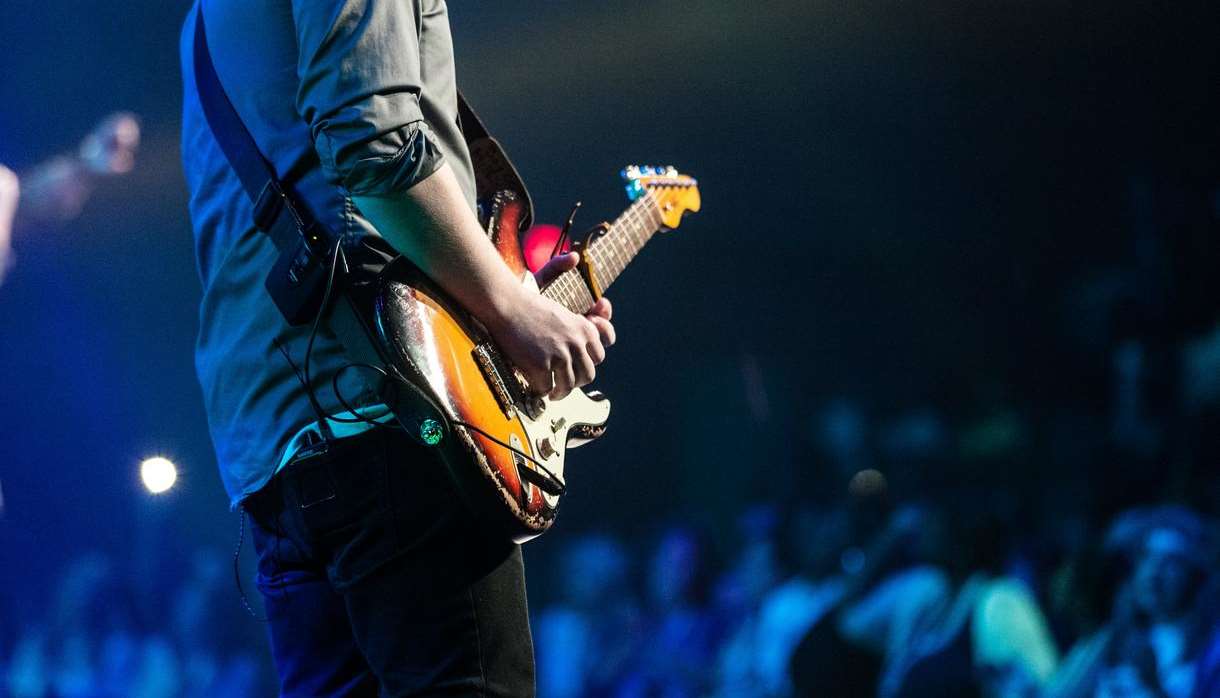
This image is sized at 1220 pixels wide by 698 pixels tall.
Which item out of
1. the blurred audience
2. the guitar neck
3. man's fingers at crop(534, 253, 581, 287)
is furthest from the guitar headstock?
the blurred audience

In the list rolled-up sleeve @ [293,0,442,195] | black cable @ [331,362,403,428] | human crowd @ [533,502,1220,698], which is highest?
rolled-up sleeve @ [293,0,442,195]

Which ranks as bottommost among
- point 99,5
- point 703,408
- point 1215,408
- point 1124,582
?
point 1124,582

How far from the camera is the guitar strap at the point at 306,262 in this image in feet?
2.61

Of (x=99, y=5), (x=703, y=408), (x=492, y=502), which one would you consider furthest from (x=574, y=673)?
(x=99, y=5)

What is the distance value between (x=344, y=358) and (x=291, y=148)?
0.20m

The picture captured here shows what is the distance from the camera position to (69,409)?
278cm

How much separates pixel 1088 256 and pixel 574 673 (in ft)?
5.74

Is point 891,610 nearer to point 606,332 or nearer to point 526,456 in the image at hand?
point 606,332

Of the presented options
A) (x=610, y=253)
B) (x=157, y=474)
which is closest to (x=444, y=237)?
(x=610, y=253)

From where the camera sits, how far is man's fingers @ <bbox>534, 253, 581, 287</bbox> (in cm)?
116

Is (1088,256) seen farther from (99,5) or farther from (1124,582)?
(99,5)

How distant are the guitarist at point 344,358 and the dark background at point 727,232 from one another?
5.78 feet

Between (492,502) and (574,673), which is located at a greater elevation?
(492,502)

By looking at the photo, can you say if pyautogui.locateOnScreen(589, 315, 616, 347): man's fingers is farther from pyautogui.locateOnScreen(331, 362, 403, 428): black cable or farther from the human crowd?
the human crowd
